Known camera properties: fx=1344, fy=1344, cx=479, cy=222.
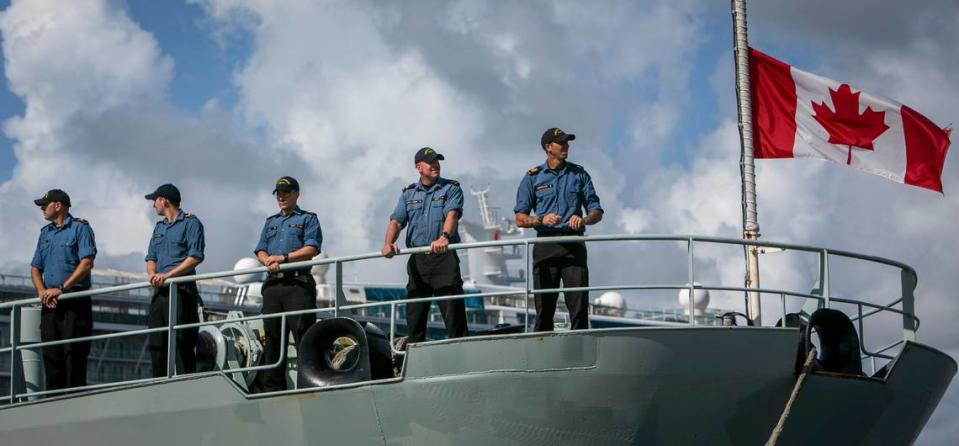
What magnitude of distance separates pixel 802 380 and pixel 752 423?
1.53ft

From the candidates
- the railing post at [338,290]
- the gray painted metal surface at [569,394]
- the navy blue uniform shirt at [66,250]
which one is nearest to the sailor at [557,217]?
the gray painted metal surface at [569,394]

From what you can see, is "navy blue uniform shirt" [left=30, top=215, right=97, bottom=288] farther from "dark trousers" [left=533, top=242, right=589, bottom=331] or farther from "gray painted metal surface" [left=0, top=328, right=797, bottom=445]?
"dark trousers" [left=533, top=242, right=589, bottom=331]

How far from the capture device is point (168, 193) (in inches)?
449

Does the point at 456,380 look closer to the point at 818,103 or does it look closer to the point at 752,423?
the point at 752,423

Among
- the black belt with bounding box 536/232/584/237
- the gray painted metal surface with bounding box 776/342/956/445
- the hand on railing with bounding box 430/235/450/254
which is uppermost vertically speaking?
the black belt with bounding box 536/232/584/237

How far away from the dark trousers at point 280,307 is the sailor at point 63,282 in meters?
1.86

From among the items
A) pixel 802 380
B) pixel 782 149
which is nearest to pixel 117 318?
pixel 782 149

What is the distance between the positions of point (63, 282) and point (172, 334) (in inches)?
70.6

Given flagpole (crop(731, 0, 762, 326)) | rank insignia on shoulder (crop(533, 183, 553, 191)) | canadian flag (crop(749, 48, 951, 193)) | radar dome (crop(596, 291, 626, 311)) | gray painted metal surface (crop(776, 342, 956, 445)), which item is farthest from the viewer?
radar dome (crop(596, 291, 626, 311))

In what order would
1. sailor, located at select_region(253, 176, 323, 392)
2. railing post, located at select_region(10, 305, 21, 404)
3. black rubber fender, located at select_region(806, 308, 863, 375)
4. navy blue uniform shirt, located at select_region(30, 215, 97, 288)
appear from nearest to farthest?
black rubber fender, located at select_region(806, 308, 863, 375) < sailor, located at select_region(253, 176, 323, 392) < railing post, located at select_region(10, 305, 21, 404) < navy blue uniform shirt, located at select_region(30, 215, 97, 288)

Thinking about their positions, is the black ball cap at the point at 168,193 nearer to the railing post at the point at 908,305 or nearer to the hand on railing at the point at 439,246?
the hand on railing at the point at 439,246

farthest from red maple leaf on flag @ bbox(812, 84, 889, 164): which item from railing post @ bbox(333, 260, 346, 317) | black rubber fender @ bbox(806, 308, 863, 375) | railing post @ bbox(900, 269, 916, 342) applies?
railing post @ bbox(333, 260, 346, 317)

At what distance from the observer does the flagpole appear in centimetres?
1202

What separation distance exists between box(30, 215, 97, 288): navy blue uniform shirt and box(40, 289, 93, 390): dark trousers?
0.76 feet
